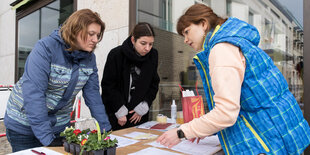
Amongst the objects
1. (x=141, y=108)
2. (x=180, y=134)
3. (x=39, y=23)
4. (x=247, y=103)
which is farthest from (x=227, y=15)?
(x=39, y=23)

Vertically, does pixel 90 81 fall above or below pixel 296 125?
above

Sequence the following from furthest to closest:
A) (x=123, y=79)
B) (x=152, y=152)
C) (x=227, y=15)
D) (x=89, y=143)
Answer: (x=123, y=79)
(x=227, y=15)
(x=152, y=152)
(x=89, y=143)

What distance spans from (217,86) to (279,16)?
1.96 meters

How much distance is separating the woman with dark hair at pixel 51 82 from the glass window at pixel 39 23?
3451mm

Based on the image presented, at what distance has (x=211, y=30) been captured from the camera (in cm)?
111

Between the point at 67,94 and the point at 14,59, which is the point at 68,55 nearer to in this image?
the point at 67,94

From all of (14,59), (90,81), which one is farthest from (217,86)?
(14,59)

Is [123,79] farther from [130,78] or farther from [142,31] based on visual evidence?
[142,31]

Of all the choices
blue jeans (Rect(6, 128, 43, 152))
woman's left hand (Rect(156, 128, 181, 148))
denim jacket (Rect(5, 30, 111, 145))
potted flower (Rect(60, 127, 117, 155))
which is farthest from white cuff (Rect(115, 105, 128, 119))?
woman's left hand (Rect(156, 128, 181, 148))

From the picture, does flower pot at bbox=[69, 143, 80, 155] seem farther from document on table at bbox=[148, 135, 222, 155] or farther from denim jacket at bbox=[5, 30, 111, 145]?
document on table at bbox=[148, 135, 222, 155]

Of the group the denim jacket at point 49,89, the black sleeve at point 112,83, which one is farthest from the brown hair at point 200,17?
the black sleeve at point 112,83

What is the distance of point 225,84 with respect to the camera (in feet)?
2.80

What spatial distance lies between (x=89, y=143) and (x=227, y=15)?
1317 mm

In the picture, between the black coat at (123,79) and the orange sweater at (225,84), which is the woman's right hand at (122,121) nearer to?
the black coat at (123,79)
